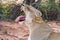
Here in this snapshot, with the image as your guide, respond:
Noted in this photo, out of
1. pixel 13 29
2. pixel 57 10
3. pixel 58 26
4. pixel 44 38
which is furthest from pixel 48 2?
pixel 44 38

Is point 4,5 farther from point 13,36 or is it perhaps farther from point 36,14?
point 36,14

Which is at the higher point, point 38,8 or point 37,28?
point 38,8

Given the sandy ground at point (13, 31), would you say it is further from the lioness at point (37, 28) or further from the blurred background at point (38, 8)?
the lioness at point (37, 28)

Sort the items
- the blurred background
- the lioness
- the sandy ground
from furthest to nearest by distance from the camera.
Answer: the blurred background, the sandy ground, the lioness

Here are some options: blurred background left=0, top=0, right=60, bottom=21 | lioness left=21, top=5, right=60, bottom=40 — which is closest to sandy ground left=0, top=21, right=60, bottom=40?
blurred background left=0, top=0, right=60, bottom=21

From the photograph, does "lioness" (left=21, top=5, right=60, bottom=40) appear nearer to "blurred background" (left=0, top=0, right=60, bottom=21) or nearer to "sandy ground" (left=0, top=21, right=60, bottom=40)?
"sandy ground" (left=0, top=21, right=60, bottom=40)

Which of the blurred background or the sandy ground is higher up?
the blurred background

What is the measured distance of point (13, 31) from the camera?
514cm

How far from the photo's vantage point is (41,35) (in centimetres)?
286

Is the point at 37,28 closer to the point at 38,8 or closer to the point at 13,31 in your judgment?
the point at 13,31

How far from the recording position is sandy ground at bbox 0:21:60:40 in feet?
15.8

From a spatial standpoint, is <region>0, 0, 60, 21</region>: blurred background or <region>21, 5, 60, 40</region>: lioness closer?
<region>21, 5, 60, 40</region>: lioness

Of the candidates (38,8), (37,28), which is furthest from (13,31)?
(37,28)

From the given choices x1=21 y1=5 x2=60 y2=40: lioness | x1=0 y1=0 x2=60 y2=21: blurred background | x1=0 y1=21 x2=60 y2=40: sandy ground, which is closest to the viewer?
x1=21 y1=5 x2=60 y2=40: lioness
